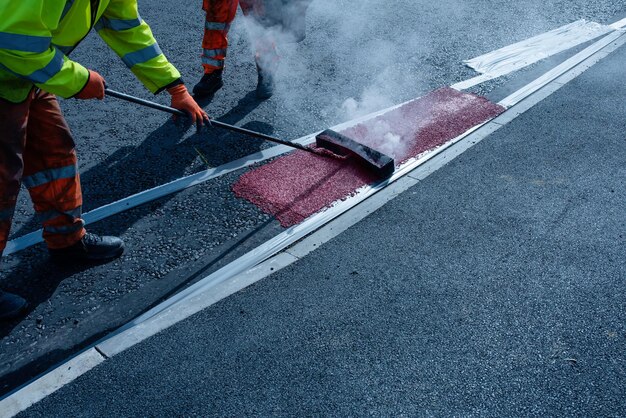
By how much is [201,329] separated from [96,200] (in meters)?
1.57

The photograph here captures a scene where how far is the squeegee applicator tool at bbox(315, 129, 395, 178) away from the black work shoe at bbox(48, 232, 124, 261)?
175cm

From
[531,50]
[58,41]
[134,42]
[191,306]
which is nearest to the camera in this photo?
[58,41]

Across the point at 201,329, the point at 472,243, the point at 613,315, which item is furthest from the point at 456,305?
the point at 201,329

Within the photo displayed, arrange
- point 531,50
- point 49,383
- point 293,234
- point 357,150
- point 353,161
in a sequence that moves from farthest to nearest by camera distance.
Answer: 1. point 531,50
2. point 353,161
3. point 357,150
4. point 293,234
5. point 49,383

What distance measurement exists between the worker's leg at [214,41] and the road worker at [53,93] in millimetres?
1835

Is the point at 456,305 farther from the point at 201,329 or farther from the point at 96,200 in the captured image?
the point at 96,200

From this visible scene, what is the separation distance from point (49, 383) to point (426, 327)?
1.92m

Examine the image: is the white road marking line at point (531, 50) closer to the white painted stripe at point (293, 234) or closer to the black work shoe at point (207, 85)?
the white painted stripe at point (293, 234)

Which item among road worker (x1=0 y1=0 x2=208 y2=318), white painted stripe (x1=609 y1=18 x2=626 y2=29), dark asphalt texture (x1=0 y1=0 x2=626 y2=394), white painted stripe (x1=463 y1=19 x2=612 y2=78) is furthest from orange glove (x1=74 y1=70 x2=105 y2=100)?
white painted stripe (x1=609 y1=18 x2=626 y2=29)

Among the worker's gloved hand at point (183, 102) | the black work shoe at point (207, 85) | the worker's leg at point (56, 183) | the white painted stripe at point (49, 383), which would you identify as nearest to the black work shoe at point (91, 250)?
the worker's leg at point (56, 183)

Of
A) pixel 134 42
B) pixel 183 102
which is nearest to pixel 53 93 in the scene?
pixel 134 42

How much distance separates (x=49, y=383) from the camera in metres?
2.75

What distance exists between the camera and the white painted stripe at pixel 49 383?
264 cm

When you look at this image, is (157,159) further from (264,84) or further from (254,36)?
(254,36)
